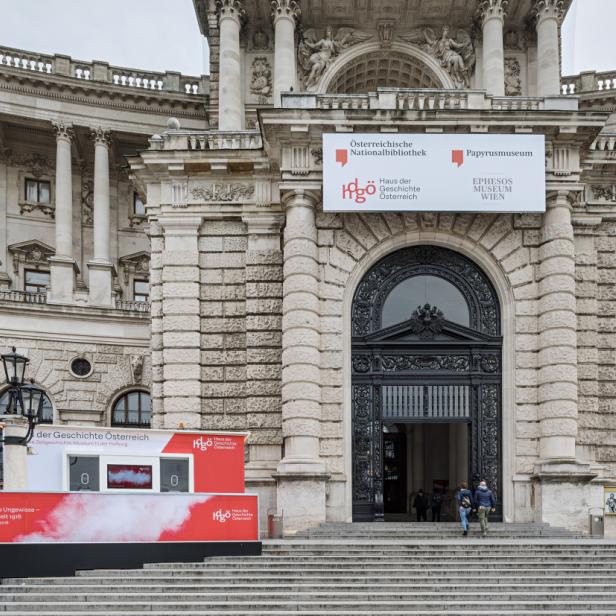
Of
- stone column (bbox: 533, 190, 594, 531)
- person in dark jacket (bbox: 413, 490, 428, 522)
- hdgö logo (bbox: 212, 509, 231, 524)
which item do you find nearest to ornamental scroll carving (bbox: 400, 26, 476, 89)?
stone column (bbox: 533, 190, 594, 531)

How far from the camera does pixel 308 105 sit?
26.9m

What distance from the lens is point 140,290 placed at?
168 feet

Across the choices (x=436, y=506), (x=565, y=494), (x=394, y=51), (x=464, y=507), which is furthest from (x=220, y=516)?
(x=394, y=51)

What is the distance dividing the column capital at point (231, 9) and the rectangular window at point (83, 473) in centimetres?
2416

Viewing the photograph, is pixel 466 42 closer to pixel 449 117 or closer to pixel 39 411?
pixel 449 117

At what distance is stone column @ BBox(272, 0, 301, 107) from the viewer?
37.8 metres

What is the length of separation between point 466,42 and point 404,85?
3.50 m

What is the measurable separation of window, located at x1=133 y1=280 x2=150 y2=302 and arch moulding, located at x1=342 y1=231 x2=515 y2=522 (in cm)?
2533

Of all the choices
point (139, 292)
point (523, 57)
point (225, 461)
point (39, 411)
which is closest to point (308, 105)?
point (225, 461)

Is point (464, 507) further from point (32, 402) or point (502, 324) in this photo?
point (32, 402)

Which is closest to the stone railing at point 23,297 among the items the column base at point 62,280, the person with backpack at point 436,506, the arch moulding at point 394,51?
the column base at point 62,280

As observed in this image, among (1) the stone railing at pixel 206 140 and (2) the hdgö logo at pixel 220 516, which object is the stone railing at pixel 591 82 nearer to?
(1) the stone railing at pixel 206 140

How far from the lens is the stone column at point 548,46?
3828 centimetres

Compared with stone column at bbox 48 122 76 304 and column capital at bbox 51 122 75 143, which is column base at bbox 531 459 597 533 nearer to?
stone column at bbox 48 122 76 304
